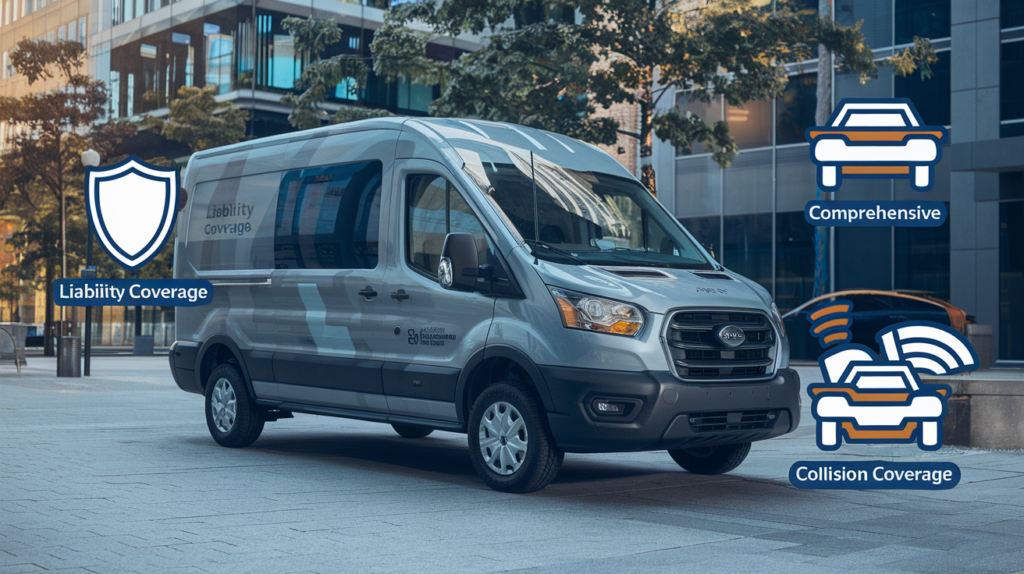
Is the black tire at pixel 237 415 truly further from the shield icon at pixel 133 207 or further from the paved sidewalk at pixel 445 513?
the shield icon at pixel 133 207

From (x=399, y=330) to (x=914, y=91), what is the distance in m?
21.1

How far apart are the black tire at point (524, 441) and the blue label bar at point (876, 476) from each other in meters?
1.69

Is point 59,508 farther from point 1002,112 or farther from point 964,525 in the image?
point 1002,112

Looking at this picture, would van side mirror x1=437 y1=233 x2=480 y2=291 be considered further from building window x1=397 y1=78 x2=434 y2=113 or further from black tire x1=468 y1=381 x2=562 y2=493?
building window x1=397 y1=78 x2=434 y2=113

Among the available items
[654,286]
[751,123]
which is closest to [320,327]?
[654,286]

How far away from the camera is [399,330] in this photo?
847 cm

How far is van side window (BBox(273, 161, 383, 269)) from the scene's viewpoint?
8.89 metres

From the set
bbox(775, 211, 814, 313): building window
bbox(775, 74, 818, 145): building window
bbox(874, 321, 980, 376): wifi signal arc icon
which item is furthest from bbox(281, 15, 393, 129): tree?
bbox(874, 321, 980, 376): wifi signal arc icon

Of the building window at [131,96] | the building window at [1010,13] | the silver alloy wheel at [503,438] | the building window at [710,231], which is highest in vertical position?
the building window at [131,96]

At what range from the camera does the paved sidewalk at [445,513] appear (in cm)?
562

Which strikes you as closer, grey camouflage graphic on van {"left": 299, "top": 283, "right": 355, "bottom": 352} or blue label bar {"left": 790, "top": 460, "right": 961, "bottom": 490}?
blue label bar {"left": 790, "top": 460, "right": 961, "bottom": 490}

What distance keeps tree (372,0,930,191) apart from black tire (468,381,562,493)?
41.6 ft

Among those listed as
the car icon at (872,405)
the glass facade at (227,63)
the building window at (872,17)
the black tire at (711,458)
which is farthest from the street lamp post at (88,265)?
the building window at (872,17)

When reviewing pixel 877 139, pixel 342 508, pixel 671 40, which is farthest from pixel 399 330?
pixel 671 40
